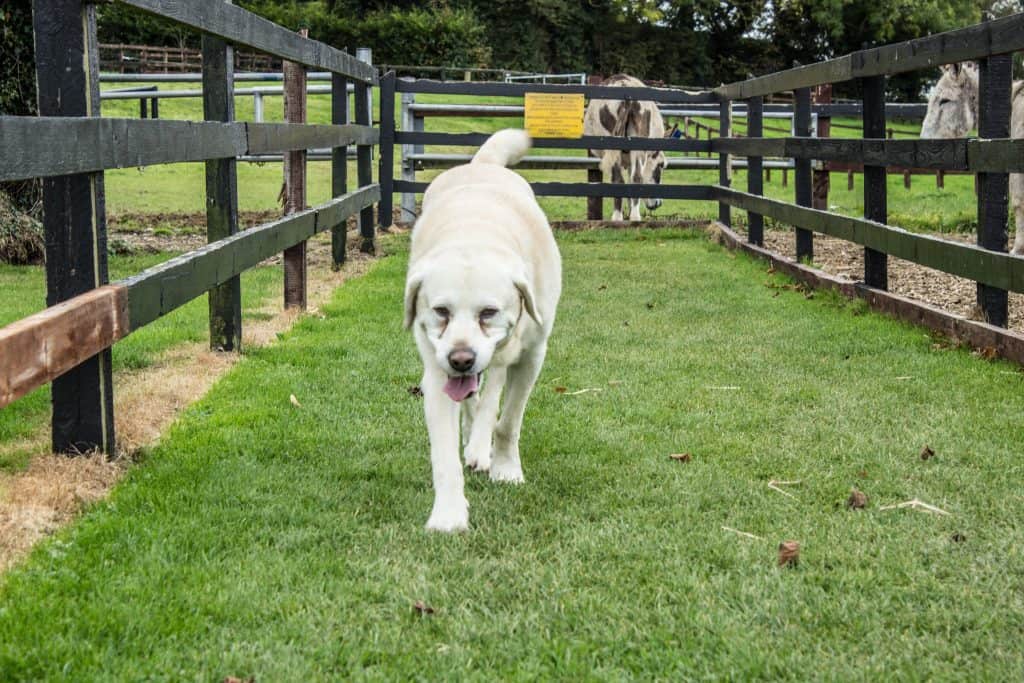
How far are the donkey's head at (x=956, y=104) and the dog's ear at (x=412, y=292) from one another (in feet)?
34.6

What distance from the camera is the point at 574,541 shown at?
360cm

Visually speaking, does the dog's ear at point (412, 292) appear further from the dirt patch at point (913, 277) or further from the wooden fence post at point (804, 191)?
the wooden fence post at point (804, 191)

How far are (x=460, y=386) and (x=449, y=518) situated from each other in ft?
1.39

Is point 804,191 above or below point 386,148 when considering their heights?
below

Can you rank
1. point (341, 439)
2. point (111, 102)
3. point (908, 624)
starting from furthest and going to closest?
1. point (111, 102)
2. point (341, 439)
3. point (908, 624)

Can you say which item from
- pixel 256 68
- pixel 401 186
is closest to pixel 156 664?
pixel 401 186

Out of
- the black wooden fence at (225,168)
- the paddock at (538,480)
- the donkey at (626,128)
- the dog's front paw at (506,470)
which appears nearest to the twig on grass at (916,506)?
the paddock at (538,480)

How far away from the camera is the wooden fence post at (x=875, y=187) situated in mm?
7781

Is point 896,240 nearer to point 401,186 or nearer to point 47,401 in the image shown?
point 47,401

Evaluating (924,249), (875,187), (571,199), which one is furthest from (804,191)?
(571,199)

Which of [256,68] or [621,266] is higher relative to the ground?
[256,68]

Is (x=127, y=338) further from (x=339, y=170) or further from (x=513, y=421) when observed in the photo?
(x=339, y=170)

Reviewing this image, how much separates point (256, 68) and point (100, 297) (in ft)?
160

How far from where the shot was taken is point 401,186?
13.5m
